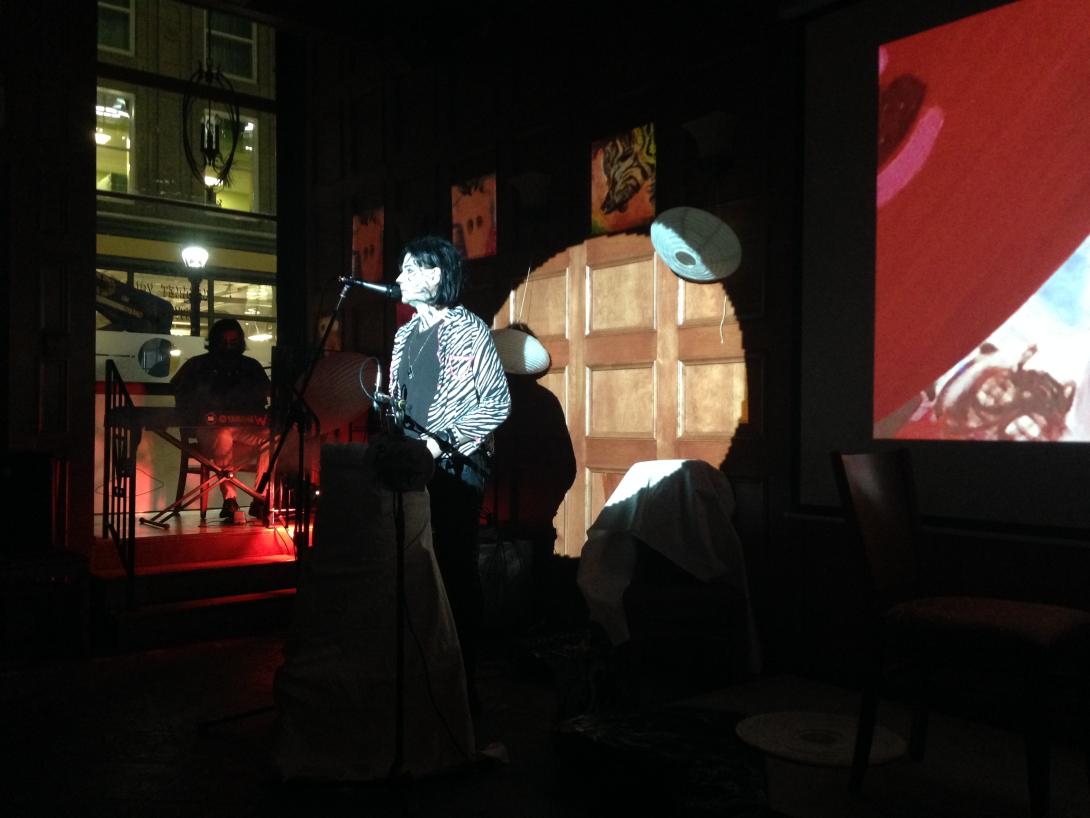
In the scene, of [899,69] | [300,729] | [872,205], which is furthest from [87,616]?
[899,69]

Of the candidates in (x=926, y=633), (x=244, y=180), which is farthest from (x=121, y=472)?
(x=244, y=180)

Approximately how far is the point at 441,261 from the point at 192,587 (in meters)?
2.35

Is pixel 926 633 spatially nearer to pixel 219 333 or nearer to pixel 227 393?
pixel 227 393

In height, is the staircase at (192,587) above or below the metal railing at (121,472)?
below

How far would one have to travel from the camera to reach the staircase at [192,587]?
173 inches

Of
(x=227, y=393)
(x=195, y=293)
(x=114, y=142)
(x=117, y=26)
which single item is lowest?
(x=227, y=393)

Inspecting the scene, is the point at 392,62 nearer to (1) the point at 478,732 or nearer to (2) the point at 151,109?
(1) the point at 478,732

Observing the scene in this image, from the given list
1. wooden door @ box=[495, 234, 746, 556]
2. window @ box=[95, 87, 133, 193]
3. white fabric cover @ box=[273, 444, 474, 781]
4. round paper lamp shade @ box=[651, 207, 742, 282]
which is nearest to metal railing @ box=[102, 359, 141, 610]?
wooden door @ box=[495, 234, 746, 556]

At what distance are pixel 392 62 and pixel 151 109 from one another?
7.92 m

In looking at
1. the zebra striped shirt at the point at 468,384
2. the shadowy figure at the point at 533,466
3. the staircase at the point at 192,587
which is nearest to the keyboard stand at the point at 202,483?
the staircase at the point at 192,587

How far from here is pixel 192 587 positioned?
15.5ft

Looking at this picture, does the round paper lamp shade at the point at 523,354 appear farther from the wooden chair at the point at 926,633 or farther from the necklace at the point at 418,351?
the wooden chair at the point at 926,633

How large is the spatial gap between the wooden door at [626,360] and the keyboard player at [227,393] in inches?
57.8

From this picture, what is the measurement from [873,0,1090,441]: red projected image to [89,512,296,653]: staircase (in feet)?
10.1
